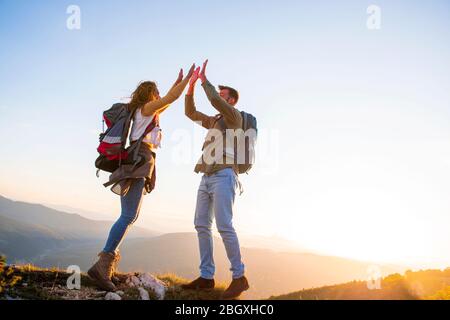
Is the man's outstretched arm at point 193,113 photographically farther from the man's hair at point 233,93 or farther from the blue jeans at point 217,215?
the blue jeans at point 217,215

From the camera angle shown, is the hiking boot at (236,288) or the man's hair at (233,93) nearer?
the hiking boot at (236,288)

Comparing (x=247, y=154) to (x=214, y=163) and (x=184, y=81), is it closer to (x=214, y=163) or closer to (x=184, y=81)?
(x=214, y=163)

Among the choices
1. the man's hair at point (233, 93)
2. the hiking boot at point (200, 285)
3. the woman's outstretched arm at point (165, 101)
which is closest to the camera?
the woman's outstretched arm at point (165, 101)

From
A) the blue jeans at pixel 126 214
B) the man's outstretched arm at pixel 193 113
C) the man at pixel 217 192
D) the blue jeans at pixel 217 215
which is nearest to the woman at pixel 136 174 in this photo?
the blue jeans at pixel 126 214

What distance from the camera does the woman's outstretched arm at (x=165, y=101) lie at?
6175 millimetres

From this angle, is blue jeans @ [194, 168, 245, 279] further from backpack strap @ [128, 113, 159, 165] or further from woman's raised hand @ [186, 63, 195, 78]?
woman's raised hand @ [186, 63, 195, 78]

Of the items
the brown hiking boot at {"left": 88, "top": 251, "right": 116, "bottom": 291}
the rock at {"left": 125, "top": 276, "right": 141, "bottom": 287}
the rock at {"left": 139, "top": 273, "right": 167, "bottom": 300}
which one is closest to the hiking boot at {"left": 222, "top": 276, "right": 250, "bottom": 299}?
the rock at {"left": 139, "top": 273, "right": 167, "bottom": 300}

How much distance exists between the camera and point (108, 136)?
6215 millimetres

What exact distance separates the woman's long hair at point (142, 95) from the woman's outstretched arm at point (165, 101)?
0.84 ft

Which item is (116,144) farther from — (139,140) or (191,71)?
(191,71)

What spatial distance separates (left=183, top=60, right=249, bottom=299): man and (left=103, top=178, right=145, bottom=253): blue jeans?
1.26 metres

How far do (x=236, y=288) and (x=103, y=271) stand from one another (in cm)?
222
